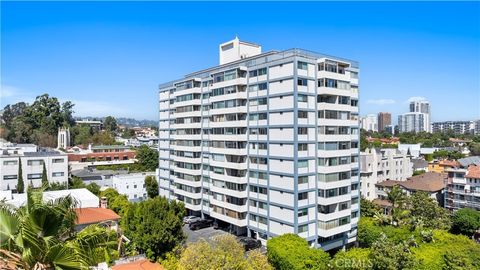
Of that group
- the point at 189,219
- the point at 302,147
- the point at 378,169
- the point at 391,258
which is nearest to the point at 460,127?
the point at 378,169

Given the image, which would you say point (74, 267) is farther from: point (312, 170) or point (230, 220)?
point (230, 220)

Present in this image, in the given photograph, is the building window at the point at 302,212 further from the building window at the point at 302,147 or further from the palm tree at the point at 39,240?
the palm tree at the point at 39,240

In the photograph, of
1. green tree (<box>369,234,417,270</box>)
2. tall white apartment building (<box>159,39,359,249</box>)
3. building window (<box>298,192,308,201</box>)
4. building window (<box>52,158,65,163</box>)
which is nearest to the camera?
green tree (<box>369,234,417,270</box>)

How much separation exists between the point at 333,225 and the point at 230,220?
436 inches

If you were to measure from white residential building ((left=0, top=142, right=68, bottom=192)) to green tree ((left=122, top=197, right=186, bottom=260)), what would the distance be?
2546 cm

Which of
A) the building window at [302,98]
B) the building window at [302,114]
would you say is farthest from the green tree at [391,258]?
the building window at [302,98]

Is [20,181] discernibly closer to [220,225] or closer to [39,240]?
[220,225]

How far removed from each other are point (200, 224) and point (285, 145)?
650 inches

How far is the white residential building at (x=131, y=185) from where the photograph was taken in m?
55.0

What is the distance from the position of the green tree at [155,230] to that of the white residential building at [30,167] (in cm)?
2546

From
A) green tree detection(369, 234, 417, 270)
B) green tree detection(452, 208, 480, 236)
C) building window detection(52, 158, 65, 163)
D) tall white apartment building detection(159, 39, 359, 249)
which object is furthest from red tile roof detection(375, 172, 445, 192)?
building window detection(52, 158, 65, 163)

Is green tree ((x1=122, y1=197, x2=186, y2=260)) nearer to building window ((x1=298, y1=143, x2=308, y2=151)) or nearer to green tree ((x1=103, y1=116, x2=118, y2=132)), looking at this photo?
building window ((x1=298, y1=143, x2=308, y2=151))

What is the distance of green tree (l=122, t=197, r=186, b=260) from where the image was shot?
1091 inches

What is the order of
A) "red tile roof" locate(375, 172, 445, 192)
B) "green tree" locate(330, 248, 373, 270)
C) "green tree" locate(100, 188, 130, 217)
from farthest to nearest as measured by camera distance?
1. "red tile roof" locate(375, 172, 445, 192)
2. "green tree" locate(100, 188, 130, 217)
3. "green tree" locate(330, 248, 373, 270)
